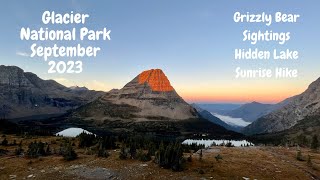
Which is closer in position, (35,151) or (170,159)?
(170,159)

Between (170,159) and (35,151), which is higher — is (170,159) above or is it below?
below

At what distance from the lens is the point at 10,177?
64.2m

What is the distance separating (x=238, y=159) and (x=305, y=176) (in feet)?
54.2

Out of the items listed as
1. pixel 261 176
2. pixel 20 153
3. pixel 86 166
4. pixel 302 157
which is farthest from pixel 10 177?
pixel 302 157

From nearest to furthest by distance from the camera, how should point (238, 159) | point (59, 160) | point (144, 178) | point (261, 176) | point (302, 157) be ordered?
point (144, 178), point (261, 176), point (59, 160), point (238, 159), point (302, 157)

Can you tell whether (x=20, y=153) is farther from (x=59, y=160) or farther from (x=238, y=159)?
(x=238, y=159)

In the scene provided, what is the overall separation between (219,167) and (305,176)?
53.9ft

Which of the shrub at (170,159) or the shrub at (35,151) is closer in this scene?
the shrub at (170,159)

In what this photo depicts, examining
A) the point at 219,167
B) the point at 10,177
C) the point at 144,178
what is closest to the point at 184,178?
the point at 144,178

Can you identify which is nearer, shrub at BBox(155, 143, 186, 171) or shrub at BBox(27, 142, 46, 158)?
shrub at BBox(155, 143, 186, 171)

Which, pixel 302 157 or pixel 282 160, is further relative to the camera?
pixel 302 157

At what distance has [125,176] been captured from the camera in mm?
63469

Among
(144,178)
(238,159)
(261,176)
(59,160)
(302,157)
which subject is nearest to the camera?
(144,178)

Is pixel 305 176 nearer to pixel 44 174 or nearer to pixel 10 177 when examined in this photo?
pixel 44 174
